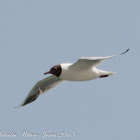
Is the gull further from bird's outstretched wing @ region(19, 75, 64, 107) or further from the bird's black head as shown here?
bird's outstretched wing @ region(19, 75, 64, 107)

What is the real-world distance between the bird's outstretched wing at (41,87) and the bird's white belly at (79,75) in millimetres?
1681

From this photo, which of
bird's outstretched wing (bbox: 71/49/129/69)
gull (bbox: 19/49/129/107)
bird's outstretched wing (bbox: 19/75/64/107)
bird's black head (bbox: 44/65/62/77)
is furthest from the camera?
bird's outstretched wing (bbox: 19/75/64/107)

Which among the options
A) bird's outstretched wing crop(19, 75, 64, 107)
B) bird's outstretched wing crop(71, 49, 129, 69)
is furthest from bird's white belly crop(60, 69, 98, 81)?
bird's outstretched wing crop(19, 75, 64, 107)

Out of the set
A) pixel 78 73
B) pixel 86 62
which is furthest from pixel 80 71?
pixel 86 62

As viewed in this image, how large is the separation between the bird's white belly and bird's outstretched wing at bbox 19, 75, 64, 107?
5.52ft

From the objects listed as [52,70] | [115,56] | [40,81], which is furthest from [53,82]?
[115,56]

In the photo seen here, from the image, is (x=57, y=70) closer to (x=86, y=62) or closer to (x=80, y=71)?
(x=80, y=71)

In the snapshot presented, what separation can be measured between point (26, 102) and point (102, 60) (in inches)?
114

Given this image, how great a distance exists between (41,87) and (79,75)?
2.14 metres

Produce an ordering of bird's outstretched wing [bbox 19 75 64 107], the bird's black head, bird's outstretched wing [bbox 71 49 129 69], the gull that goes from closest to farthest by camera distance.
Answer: bird's outstretched wing [bbox 71 49 129 69] < the gull < the bird's black head < bird's outstretched wing [bbox 19 75 64 107]

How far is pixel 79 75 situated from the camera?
12.0m

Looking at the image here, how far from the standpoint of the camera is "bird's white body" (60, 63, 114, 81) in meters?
Answer: 12.0

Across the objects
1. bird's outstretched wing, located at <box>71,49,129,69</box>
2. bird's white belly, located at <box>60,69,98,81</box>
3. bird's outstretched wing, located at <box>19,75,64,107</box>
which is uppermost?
bird's outstretched wing, located at <box>71,49,129,69</box>

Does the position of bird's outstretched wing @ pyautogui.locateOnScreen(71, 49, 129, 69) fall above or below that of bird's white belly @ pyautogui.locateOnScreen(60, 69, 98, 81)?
above
